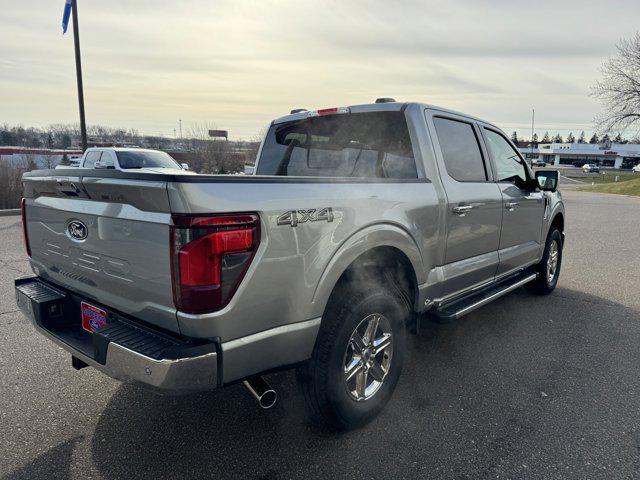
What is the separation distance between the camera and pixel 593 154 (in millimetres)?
104938

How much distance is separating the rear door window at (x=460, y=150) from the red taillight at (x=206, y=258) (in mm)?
2078

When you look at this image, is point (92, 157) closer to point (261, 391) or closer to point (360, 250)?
point (360, 250)

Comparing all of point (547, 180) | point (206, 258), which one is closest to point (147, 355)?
point (206, 258)

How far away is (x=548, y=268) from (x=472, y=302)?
2349 millimetres

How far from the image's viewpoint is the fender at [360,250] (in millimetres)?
2373

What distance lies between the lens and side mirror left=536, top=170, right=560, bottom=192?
4.99 metres

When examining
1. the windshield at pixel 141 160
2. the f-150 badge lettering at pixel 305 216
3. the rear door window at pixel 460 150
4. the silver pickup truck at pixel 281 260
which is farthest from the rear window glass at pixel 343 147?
the windshield at pixel 141 160

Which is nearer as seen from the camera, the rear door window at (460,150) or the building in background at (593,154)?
the rear door window at (460,150)

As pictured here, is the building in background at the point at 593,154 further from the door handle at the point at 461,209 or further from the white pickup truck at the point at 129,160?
the door handle at the point at 461,209

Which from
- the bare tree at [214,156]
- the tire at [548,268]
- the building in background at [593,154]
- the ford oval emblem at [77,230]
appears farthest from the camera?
the building in background at [593,154]

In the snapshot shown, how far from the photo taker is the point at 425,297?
3.22m

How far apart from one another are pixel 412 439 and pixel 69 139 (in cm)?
8498

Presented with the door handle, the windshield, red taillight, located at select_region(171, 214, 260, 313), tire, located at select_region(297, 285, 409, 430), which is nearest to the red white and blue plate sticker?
red taillight, located at select_region(171, 214, 260, 313)

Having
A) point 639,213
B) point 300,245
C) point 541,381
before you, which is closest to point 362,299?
point 300,245
